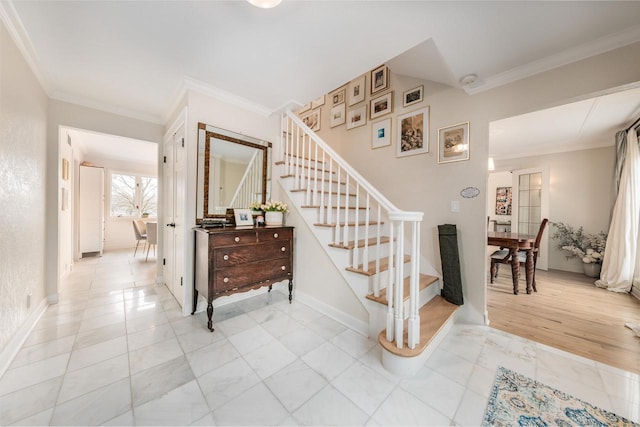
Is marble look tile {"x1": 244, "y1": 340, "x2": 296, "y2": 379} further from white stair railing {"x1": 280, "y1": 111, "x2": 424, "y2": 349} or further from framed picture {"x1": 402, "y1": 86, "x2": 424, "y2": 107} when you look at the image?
framed picture {"x1": 402, "y1": 86, "x2": 424, "y2": 107}

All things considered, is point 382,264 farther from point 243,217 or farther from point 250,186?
point 250,186

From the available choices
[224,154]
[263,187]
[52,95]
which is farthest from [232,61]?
[52,95]

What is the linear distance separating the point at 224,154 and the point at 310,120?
7.39ft

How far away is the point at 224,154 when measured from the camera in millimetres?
2686

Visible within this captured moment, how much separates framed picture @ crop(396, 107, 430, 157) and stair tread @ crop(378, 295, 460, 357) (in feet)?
5.61

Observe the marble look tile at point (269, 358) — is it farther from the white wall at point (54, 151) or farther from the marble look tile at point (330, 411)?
the white wall at point (54, 151)

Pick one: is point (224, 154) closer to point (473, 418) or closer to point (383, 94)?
point (383, 94)

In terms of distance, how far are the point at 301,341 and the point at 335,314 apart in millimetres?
519

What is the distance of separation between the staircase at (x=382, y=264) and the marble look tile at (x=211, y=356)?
1177 millimetres

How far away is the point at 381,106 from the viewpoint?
10.1 ft

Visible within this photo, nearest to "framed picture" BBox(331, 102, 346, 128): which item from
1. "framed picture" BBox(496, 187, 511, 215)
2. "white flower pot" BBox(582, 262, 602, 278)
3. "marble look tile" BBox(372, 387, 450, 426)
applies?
"marble look tile" BBox(372, 387, 450, 426)

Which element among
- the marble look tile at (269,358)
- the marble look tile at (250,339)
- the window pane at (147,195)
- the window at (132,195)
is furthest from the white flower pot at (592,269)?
the window pane at (147,195)

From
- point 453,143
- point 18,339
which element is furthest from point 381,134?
point 18,339

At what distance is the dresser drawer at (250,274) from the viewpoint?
7.12 feet
